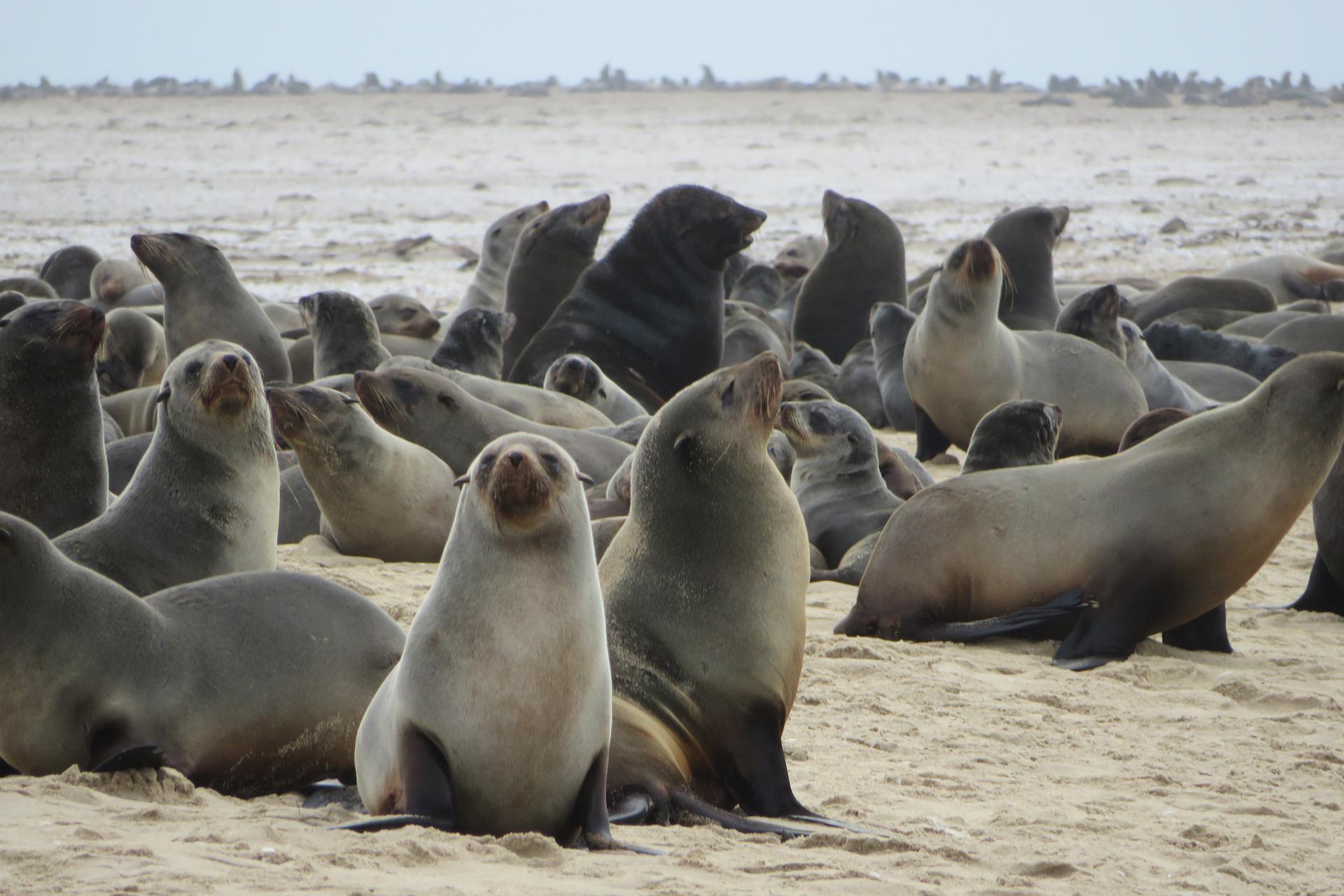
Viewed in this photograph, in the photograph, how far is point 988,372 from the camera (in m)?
8.40

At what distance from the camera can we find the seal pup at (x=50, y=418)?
16.4 feet

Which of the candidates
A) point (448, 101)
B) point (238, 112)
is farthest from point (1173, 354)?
point (448, 101)

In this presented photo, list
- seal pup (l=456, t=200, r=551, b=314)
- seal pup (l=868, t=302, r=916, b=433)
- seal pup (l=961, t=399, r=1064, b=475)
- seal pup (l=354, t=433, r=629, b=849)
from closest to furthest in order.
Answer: seal pup (l=354, t=433, r=629, b=849) → seal pup (l=961, t=399, r=1064, b=475) → seal pup (l=868, t=302, r=916, b=433) → seal pup (l=456, t=200, r=551, b=314)

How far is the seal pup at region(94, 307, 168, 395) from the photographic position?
911cm

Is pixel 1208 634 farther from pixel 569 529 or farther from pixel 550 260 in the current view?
pixel 550 260

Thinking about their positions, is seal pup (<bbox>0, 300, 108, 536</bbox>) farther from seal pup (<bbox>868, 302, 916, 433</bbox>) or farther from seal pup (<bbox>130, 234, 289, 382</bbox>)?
seal pup (<bbox>868, 302, 916, 433</bbox>)

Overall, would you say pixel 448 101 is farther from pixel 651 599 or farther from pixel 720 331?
pixel 651 599

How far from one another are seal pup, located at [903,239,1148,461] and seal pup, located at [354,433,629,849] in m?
5.37

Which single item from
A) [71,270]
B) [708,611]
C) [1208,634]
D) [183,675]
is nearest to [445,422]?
[1208,634]

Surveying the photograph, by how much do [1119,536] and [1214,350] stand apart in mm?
5565

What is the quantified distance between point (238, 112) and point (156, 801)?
40141 mm

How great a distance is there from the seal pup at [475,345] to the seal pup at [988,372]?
2.25 metres

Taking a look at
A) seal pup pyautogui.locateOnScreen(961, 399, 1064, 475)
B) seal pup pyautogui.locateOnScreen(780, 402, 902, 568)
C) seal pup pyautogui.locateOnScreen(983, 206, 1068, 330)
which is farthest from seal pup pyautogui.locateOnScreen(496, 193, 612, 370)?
seal pup pyautogui.locateOnScreen(961, 399, 1064, 475)

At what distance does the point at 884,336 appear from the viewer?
9820mm
